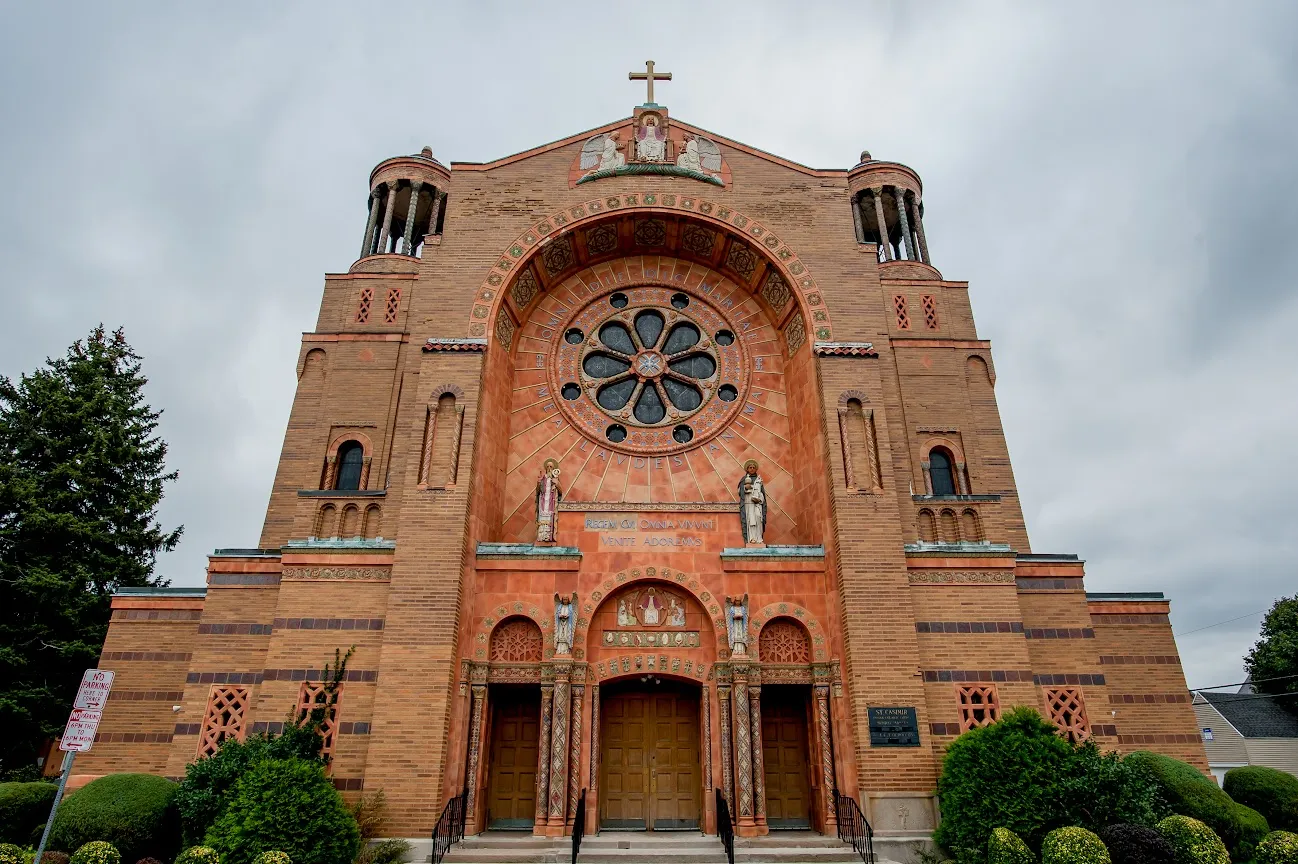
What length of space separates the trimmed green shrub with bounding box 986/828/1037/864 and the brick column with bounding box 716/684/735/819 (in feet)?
13.9

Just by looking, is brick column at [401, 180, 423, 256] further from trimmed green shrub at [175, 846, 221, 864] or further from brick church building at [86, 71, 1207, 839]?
trimmed green shrub at [175, 846, 221, 864]

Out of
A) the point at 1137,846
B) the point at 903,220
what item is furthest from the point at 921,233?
the point at 1137,846

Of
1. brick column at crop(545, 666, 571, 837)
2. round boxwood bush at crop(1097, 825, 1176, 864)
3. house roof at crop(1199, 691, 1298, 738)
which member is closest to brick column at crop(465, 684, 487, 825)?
brick column at crop(545, 666, 571, 837)

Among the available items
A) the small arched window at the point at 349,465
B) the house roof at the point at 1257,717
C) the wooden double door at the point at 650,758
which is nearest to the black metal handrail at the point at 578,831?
the wooden double door at the point at 650,758

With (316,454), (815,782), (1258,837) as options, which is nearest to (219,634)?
(316,454)

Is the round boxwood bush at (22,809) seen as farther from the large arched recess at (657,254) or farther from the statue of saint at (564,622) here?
the statue of saint at (564,622)

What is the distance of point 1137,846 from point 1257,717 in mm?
32778

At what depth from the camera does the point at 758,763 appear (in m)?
13.4

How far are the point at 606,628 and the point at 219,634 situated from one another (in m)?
7.38

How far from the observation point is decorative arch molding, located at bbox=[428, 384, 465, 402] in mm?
15562

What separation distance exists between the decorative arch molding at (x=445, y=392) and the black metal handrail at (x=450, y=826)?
7.51m

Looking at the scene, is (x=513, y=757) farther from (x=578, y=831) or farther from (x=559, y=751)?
(x=578, y=831)

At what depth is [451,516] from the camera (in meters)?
14.3

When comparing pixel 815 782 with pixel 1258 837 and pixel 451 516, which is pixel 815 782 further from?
pixel 451 516
